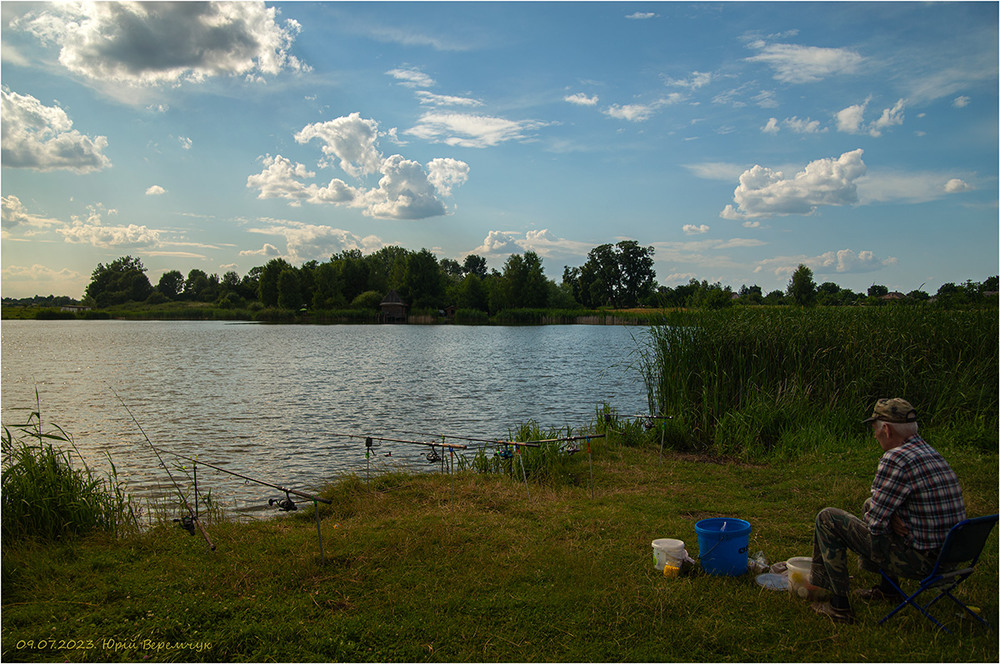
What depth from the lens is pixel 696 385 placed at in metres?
12.6

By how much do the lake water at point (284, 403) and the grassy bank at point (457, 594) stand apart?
342 cm

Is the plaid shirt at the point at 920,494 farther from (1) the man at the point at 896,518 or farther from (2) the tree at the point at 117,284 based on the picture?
(2) the tree at the point at 117,284

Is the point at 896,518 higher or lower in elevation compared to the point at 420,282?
lower

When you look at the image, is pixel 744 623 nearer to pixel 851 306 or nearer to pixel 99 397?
pixel 851 306

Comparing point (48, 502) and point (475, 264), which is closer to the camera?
point (48, 502)

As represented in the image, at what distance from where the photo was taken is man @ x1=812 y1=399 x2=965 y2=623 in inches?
163

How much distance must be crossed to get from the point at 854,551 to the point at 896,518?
39 centimetres

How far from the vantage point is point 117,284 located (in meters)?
110

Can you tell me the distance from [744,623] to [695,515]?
116 inches

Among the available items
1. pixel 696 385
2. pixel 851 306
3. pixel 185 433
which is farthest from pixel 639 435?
pixel 185 433

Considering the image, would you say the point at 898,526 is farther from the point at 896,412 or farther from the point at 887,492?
the point at 896,412

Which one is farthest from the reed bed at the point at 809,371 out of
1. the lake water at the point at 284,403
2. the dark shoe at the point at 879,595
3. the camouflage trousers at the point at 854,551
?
the camouflage trousers at the point at 854,551

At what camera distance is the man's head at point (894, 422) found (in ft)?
14.0

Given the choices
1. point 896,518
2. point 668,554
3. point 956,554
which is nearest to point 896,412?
point 896,518
